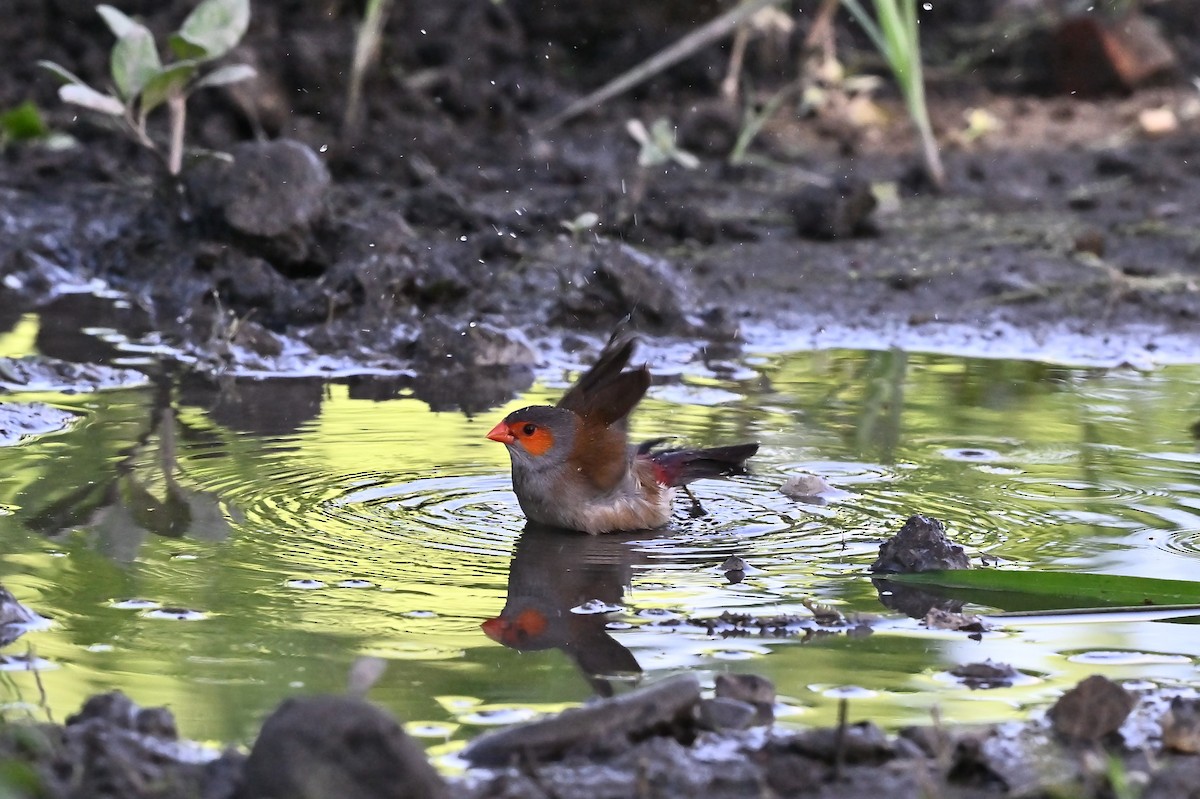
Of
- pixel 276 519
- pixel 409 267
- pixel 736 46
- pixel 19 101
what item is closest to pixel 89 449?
pixel 276 519

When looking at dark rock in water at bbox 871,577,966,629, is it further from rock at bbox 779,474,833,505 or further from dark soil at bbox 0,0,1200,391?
dark soil at bbox 0,0,1200,391

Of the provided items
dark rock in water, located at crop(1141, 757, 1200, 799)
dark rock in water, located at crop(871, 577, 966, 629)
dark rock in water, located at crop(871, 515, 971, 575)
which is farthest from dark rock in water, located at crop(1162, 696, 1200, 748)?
dark rock in water, located at crop(871, 515, 971, 575)

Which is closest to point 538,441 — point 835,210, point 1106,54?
point 835,210

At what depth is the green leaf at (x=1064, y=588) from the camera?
4035mm

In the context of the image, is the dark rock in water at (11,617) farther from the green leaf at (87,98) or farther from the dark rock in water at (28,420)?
the green leaf at (87,98)

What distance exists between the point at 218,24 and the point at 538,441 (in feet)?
11.3

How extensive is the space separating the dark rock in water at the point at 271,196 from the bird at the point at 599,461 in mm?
3009

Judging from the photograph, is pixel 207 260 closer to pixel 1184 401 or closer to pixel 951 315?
pixel 951 315

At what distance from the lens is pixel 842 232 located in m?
8.81

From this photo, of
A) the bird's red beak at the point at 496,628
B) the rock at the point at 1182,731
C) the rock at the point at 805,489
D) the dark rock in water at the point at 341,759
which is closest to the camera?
the dark rock in water at the point at 341,759

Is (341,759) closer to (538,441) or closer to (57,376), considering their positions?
(538,441)


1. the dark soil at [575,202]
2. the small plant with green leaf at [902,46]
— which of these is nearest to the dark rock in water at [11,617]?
the dark soil at [575,202]

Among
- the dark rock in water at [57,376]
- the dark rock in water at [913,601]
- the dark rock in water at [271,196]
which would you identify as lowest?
the dark rock in water at [913,601]

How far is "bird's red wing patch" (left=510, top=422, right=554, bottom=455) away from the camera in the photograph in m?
4.85
